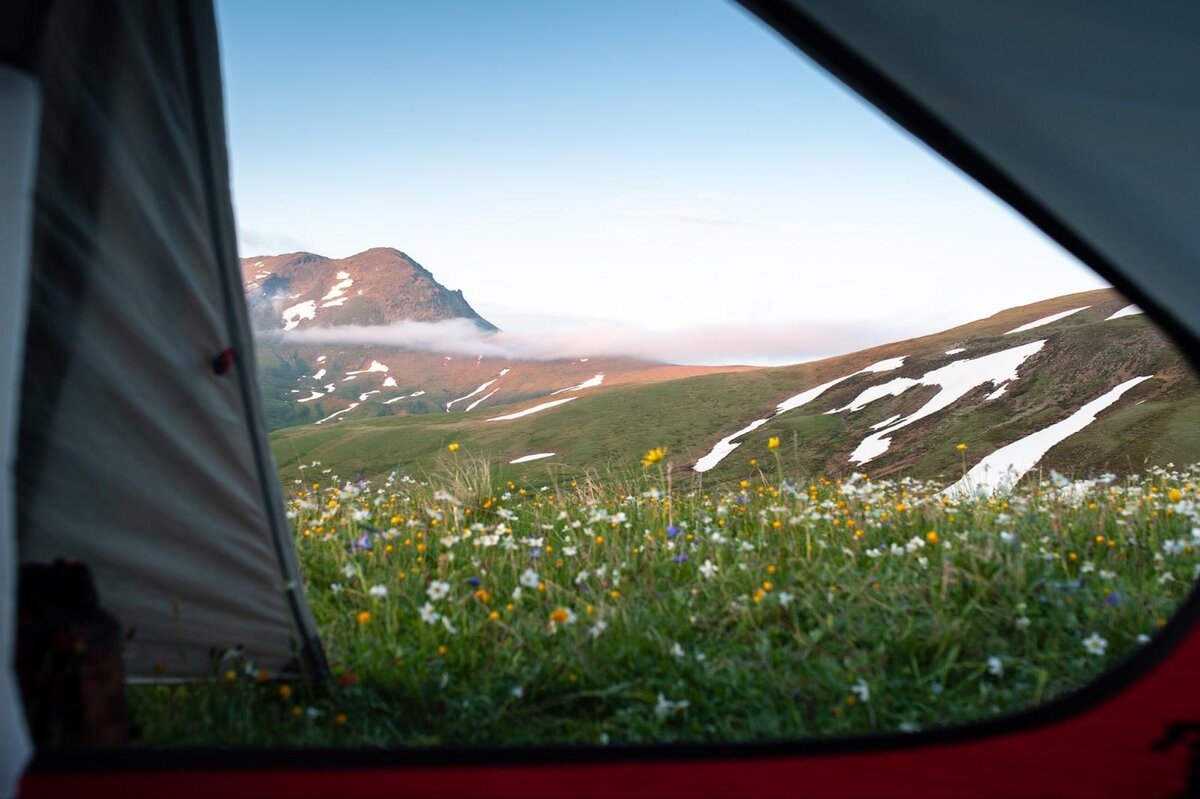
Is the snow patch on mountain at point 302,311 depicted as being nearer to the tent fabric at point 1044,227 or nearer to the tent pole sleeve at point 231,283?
the tent pole sleeve at point 231,283

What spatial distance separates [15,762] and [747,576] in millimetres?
2363

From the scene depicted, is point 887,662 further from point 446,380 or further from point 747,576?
point 446,380

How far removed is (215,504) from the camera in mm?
2143

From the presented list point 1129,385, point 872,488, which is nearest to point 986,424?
point 1129,385

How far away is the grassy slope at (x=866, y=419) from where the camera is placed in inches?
248

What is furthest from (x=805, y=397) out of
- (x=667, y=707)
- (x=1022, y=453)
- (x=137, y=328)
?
(x=137, y=328)

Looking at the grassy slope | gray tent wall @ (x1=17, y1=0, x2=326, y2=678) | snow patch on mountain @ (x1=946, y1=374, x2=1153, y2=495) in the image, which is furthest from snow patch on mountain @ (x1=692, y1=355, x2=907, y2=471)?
gray tent wall @ (x1=17, y1=0, x2=326, y2=678)

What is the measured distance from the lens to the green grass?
7.57 feet

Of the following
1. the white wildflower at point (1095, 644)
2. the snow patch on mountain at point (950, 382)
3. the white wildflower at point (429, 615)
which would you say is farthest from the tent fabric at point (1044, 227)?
the snow patch on mountain at point (950, 382)

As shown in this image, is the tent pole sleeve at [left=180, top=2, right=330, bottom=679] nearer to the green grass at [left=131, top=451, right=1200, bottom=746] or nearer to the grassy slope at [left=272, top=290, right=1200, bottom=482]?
the green grass at [left=131, top=451, right=1200, bottom=746]

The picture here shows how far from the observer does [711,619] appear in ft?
9.43

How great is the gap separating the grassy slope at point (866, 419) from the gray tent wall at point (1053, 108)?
0.65 feet

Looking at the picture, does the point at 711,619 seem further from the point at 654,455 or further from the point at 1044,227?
the point at 1044,227

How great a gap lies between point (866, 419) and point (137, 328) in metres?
13.6
